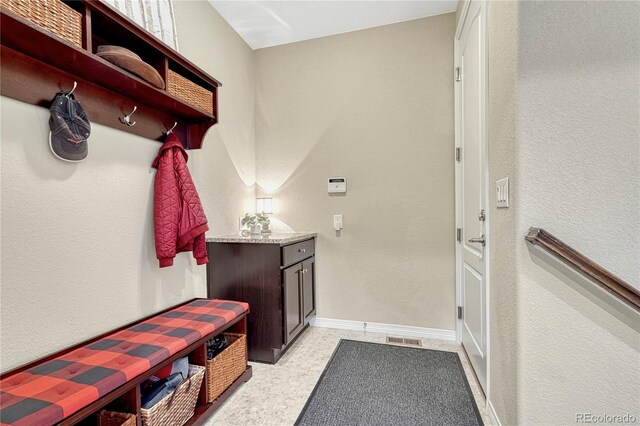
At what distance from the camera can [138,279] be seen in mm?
1738

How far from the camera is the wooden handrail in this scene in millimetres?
985

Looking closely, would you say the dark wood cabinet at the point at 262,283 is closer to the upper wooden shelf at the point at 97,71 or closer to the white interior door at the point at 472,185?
the upper wooden shelf at the point at 97,71

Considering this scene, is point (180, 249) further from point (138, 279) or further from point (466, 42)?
point (466, 42)

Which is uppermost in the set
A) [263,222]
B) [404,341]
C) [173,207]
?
[173,207]

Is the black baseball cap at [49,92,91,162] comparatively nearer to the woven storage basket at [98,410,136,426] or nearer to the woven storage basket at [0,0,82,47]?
the woven storage basket at [0,0,82,47]

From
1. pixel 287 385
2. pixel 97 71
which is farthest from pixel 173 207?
pixel 287 385

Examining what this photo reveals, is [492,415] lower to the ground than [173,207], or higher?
lower

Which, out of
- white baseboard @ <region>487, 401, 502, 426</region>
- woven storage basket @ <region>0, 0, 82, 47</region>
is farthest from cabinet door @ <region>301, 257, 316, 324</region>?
woven storage basket @ <region>0, 0, 82, 47</region>

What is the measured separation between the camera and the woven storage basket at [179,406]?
1246 mm

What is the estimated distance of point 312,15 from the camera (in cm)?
256

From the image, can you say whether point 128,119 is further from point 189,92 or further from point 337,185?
point 337,185

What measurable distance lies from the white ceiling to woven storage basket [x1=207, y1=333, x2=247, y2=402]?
8.40 feet

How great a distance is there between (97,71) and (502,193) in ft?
6.20

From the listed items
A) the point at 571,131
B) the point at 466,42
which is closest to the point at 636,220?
the point at 571,131
